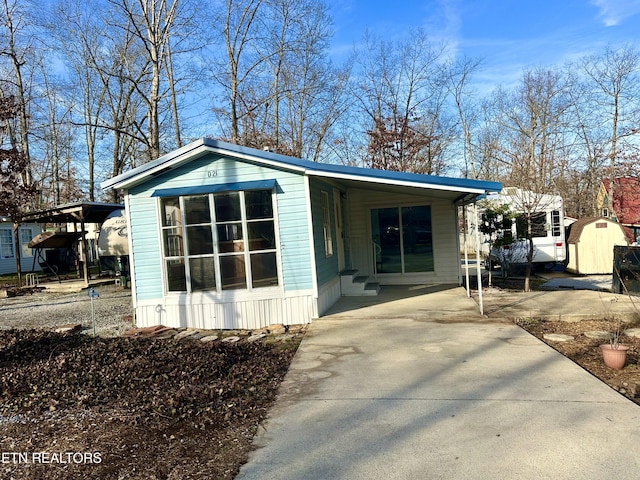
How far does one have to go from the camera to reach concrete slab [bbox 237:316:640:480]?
3021 millimetres

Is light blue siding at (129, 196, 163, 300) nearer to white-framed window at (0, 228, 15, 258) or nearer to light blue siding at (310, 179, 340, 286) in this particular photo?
light blue siding at (310, 179, 340, 286)

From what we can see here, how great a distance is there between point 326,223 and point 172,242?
3.03 m

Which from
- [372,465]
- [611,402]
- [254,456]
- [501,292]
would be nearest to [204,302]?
[254,456]

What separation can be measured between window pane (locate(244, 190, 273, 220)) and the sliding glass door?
15.1 feet

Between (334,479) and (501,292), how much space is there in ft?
28.5

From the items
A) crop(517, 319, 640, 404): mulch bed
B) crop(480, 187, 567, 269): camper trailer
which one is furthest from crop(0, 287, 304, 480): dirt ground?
crop(480, 187, 567, 269): camper trailer

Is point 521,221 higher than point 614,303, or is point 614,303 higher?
point 521,221

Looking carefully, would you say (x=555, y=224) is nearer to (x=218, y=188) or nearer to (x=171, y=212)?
(x=218, y=188)

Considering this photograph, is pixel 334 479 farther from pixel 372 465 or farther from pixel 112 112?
pixel 112 112

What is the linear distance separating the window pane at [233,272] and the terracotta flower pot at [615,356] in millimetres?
5367

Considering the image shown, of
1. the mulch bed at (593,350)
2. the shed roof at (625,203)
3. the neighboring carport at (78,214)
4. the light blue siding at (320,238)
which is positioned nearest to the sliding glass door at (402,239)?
the light blue siding at (320,238)

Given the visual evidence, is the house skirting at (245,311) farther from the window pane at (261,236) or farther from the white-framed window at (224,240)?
the window pane at (261,236)

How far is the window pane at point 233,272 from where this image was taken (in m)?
7.85

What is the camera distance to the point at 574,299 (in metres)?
8.77
